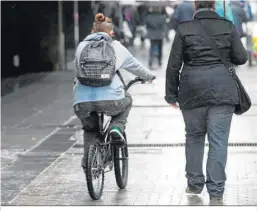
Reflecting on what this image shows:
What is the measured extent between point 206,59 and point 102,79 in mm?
1017

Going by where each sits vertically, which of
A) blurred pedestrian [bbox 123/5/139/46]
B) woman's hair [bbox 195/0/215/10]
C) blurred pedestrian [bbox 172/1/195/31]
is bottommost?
blurred pedestrian [bbox 123/5/139/46]

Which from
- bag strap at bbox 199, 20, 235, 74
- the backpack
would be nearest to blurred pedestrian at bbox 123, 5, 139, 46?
the backpack

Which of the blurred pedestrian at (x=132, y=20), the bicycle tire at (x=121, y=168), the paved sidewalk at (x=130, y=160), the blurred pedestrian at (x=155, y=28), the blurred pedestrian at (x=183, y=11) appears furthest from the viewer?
the blurred pedestrian at (x=132, y=20)

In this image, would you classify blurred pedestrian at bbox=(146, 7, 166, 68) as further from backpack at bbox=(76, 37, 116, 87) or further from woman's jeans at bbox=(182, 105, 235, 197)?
woman's jeans at bbox=(182, 105, 235, 197)

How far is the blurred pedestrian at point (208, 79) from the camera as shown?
23.4 ft

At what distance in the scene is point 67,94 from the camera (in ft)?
52.3

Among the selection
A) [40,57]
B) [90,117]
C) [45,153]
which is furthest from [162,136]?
[40,57]

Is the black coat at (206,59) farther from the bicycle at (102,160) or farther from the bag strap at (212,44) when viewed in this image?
the bicycle at (102,160)

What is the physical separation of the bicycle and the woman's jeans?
2.66 ft

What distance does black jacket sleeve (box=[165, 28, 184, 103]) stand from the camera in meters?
7.19

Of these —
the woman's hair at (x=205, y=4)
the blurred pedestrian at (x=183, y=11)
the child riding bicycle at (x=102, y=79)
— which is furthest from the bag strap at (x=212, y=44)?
the blurred pedestrian at (x=183, y=11)

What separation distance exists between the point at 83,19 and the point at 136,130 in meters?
6.63

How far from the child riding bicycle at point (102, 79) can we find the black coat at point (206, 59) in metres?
0.71

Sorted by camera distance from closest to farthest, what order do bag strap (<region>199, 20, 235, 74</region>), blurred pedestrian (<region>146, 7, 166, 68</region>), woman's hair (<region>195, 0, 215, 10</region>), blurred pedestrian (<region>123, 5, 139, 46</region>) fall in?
bag strap (<region>199, 20, 235, 74</region>), woman's hair (<region>195, 0, 215, 10</region>), blurred pedestrian (<region>146, 7, 166, 68</region>), blurred pedestrian (<region>123, 5, 139, 46</region>)
